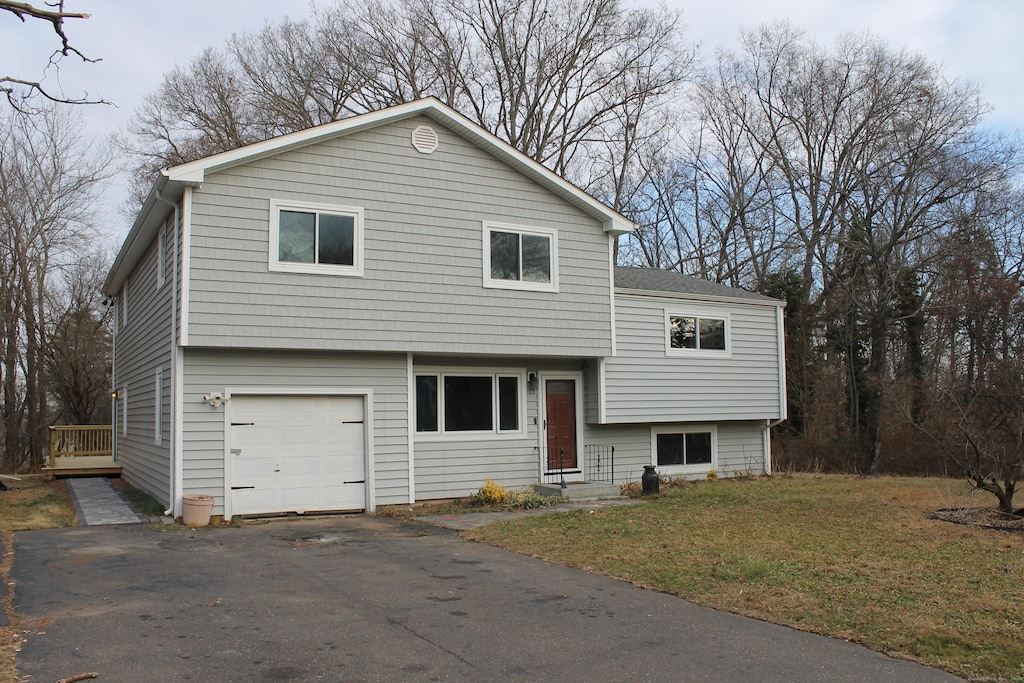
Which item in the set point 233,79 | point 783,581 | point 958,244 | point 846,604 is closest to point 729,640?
point 846,604

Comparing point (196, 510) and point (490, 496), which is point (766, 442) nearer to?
point (490, 496)

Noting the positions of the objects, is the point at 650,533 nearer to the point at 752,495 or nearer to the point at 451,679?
the point at 752,495

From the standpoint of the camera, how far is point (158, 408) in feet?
47.2

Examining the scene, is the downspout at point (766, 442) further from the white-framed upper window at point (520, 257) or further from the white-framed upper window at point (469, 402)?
the white-framed upper window at point (520, 257)

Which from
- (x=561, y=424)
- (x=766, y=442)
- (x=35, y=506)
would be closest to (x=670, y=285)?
(x=766, y=442)

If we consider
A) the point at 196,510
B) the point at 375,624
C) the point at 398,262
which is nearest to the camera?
the point at 375,624

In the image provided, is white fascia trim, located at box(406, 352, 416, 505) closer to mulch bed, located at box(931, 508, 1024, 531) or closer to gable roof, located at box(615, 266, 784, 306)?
gable roof, located at box(615, 266, 784, 306)

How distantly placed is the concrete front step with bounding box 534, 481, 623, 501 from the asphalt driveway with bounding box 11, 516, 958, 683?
499cm

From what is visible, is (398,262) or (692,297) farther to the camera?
(692,297)

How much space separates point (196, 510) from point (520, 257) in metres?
6.81

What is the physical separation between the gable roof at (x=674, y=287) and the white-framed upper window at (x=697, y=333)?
429 millimetres

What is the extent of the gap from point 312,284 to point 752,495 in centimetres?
834

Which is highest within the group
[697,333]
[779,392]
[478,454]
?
[697,333]

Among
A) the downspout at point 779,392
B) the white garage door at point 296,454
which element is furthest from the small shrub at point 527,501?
the downspout at point 779,392
